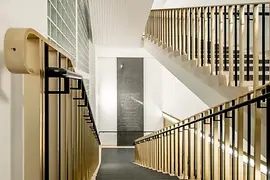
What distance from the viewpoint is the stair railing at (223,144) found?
7.84ft

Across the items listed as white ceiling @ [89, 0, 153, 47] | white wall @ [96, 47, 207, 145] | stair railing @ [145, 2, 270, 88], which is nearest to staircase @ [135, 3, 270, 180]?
stair railing @ [145, 2, 270, 88]

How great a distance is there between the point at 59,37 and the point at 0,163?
2.53 m

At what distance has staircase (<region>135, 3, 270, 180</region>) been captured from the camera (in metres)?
2.84

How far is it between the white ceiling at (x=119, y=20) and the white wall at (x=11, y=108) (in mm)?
4222

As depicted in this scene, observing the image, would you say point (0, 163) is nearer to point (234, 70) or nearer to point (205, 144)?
point (205, 144)

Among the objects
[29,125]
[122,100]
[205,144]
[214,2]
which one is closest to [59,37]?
[205,144]

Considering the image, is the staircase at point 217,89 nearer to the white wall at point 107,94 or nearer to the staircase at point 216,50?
the staircase at point 216,50

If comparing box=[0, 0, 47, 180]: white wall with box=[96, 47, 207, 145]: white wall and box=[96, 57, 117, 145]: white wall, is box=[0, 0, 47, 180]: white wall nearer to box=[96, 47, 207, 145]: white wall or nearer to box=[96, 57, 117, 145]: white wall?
box=[96, 47, 207, 145]: white wall

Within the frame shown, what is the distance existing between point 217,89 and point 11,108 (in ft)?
10.9

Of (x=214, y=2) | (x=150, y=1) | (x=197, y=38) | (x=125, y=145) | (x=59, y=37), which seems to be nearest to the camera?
(x=59, y=37)

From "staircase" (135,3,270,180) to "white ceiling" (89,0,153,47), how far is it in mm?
618

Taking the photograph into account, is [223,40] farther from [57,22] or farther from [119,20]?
[119,20]

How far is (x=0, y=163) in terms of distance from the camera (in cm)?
113

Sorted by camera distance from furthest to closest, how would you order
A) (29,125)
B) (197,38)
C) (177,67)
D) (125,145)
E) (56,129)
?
(125,145) < (177,67) < (197,38) < (56,129) < (29,125)
